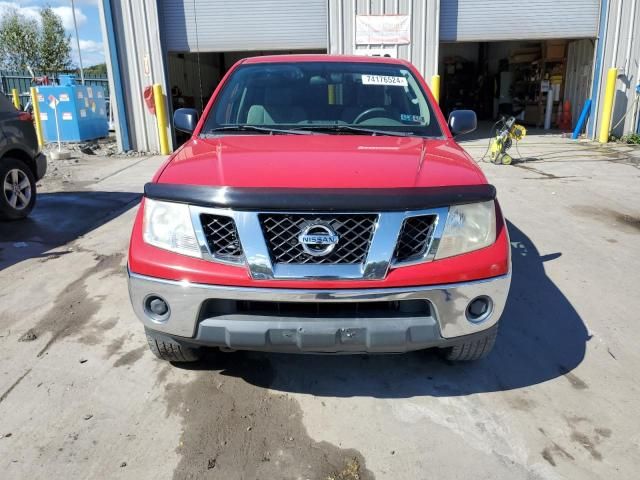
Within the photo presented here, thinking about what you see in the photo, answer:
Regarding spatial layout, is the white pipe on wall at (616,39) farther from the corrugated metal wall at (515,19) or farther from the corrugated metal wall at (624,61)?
the corrugated metal wall at (515,19)

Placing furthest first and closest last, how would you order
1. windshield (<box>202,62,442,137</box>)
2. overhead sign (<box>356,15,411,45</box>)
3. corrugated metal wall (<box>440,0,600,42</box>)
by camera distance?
1. corrugated metal wall (<box>440,0,600,42</box>)
2. overhead sign (<box>356,15,411,45</box>)
3. windshield (<box>202,62,442,137</box>)

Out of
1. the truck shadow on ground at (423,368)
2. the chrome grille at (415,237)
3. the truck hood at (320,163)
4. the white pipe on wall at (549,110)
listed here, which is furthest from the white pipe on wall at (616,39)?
the chrome grille at (415,237)

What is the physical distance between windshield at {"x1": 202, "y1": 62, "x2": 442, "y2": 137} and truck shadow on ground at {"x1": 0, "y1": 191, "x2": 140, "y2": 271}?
2.72 meters

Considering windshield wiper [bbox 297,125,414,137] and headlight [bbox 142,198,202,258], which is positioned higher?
windshield wiper [bbox 297,125,414,137]

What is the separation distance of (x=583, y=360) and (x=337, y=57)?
2705 millimetres

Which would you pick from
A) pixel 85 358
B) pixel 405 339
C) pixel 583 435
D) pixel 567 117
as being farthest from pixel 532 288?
pixel 567 117

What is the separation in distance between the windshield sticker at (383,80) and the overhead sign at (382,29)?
9.29 metres

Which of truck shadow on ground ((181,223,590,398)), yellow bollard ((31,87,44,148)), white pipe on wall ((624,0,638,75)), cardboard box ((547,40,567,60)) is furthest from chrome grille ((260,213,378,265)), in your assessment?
cardboard box ((547,40,567,60))

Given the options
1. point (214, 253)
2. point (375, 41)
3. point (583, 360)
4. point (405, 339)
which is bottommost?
point (583, 360)

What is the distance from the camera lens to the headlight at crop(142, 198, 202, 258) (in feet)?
7.73

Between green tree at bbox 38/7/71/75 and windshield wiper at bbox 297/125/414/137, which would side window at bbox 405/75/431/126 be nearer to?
windshield wiper at bbox 297/125/414/137

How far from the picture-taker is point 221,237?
2338 millimetres

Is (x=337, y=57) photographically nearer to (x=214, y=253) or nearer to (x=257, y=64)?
(x=257, y=64)

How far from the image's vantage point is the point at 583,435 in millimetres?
2447
